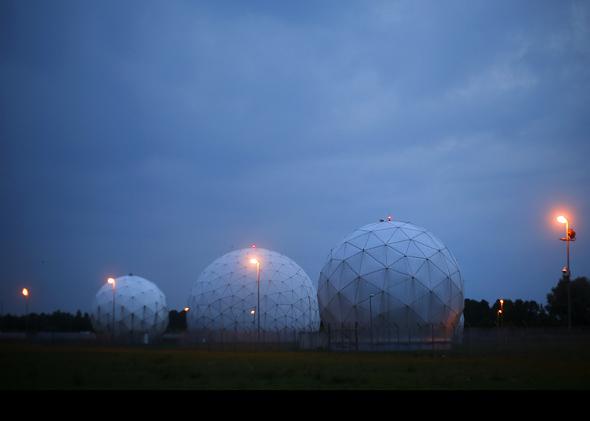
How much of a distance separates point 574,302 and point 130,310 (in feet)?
173

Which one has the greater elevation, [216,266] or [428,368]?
[216,266]

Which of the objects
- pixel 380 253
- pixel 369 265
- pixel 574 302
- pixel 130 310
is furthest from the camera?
pixel 130 310

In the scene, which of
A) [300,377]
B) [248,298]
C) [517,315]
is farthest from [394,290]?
[517,315]

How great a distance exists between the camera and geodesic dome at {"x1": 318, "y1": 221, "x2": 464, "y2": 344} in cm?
4244

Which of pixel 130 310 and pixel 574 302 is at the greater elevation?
pixel 574 302

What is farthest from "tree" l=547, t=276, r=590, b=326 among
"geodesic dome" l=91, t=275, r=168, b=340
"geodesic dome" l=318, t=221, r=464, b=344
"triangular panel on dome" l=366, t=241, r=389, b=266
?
"geodesic dome" l=91, t=275, r=168, b=340

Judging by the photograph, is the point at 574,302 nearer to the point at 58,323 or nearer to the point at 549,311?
the point at 549,311

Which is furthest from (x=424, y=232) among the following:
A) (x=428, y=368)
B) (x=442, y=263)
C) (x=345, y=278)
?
(x=428, y=368)

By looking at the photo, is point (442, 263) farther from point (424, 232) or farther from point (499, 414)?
point (499, 414)

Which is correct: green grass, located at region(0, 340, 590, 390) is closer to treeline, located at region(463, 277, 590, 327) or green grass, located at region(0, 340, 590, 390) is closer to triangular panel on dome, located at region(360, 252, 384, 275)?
triangular panel on dome, located at region(360, 252, 384, 275)

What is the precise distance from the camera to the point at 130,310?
242 ft

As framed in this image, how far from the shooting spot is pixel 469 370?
2119cm

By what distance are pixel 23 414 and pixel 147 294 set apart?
234 ft

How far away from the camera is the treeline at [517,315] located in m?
61.5
